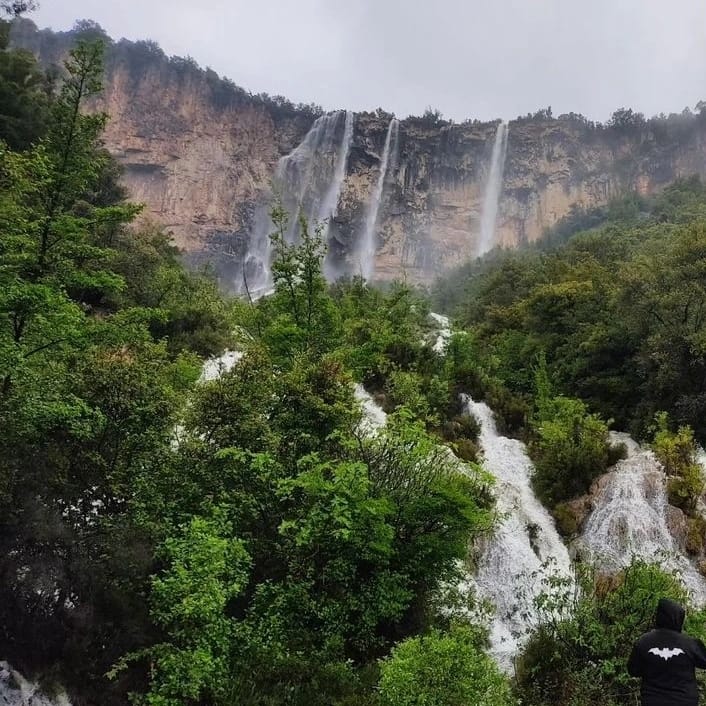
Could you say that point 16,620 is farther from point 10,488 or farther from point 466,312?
point 466,312

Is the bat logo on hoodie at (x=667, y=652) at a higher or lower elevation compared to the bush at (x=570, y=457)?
lower

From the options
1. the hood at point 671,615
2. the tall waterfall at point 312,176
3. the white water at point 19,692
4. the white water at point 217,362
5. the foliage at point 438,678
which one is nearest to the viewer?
the hood at point 671,615

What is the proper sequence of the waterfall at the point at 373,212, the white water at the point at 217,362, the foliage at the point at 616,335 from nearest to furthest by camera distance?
1. the foliage at the point at 616,335
2. the white water at the point at 217,362
3. the waterfall at the point at 373,212

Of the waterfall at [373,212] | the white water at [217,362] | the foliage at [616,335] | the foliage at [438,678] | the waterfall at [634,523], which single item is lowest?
the foliage at [438,678]

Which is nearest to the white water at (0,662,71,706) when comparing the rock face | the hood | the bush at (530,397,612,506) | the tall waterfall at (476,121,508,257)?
the hood

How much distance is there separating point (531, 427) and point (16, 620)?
15.3 metres

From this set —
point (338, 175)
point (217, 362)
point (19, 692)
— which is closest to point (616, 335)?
point (217, 362)

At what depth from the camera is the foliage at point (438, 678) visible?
19.1 feet

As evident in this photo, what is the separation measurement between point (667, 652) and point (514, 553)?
9165 mm

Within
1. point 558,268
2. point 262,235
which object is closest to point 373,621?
point 558,268

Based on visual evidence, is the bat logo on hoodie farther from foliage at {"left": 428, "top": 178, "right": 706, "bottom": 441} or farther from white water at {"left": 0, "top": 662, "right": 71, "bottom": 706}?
foliage at {"left": 428, "top": 178, "right": 706, "bottom": 441}

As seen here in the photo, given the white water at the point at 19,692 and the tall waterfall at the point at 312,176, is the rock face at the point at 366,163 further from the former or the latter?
the white water at the point at 19,692

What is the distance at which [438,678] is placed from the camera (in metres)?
5.88

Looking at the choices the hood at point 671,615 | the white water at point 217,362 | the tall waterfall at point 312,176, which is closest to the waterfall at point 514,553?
the hood at point 671,615
